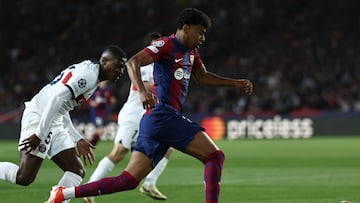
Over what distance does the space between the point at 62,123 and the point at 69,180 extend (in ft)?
2.23

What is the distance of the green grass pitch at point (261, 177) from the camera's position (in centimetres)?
1134

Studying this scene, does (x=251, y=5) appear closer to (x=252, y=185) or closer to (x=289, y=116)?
(x=289, y=116)

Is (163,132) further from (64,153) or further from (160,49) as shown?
(64,153)

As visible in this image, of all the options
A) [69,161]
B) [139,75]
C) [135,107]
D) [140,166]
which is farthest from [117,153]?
[139,75]

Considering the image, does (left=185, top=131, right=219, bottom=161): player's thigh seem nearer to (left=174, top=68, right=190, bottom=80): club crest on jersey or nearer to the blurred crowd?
(left=174, top=68, right=190, bottom=80): club crest on jersey

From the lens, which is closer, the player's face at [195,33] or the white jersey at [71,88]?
the white jersey at [71,88]

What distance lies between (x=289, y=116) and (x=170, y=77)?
69.4 ft

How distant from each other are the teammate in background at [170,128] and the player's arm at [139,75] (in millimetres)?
58

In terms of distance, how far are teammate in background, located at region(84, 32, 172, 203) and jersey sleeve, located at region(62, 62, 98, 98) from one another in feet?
9.25

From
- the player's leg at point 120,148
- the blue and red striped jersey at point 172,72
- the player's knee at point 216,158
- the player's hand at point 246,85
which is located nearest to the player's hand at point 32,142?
the blue and red striped jersey at point 172,72

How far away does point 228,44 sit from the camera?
3450cm

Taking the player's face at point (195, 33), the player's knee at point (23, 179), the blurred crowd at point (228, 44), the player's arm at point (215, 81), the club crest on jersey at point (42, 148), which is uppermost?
the blurred crowd at point (228, 44)

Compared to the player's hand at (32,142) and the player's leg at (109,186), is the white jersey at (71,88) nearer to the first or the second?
the player's hand at (32,142)

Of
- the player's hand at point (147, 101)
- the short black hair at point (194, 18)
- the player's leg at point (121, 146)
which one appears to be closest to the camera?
the player's hand at point (147, 101)
